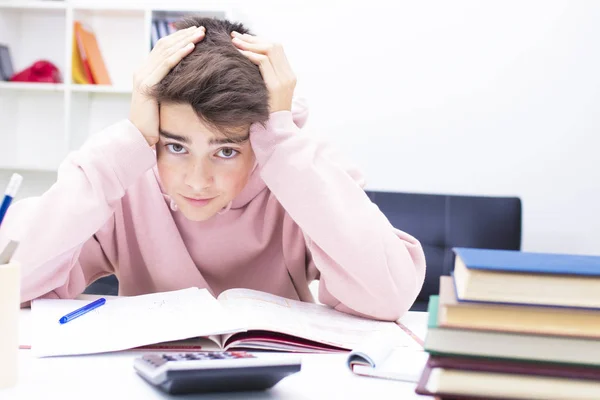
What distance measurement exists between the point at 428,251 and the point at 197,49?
1406mm

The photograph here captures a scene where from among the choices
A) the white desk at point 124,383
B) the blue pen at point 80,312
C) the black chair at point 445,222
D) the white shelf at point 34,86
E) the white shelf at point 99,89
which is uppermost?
the white desk at point 124,383

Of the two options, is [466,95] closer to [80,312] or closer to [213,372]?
[80,312]

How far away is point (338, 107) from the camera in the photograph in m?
3.09

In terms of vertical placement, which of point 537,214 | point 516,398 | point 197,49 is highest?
point 197,49

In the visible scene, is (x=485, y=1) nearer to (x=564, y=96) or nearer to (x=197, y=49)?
(x=564, y=96)

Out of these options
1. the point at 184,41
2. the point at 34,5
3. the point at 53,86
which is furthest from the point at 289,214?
the point at 34,5

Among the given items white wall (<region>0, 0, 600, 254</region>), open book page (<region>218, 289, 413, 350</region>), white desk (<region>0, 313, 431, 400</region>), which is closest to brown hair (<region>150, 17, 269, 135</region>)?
open book page (<region>218, 289, 413, 350</region>)

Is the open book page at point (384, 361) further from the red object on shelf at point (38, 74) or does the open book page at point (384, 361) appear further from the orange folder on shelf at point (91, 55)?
the red object on shelf at point (38, 74)

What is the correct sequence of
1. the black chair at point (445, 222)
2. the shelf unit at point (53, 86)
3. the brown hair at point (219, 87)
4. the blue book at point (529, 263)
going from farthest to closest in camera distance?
1. the shelf unit at point (53, 86)
2. the black chair at point (445, 222)
3. the brown hair at point (219, 87)
4. the blue book at point (529, 263)

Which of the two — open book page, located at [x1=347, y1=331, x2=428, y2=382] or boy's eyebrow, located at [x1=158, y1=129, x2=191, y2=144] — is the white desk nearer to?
open book page, located at [x1=347, y1=331, x2=428, y2=382]

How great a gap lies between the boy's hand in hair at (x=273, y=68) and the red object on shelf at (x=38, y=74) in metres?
2.26

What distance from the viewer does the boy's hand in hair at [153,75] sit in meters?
1.10

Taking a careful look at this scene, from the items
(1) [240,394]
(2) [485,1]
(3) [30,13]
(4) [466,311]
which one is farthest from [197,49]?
(3) [30,13]

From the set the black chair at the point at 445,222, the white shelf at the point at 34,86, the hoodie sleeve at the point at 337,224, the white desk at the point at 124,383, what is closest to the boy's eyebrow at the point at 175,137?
Answer: the hoodie sleeve at the point at 337,224
